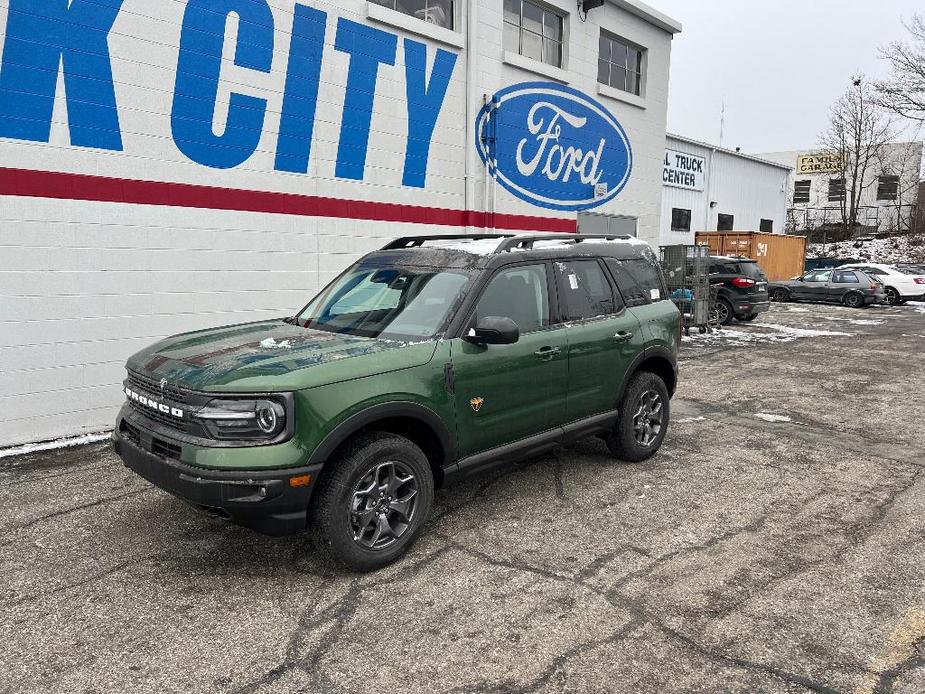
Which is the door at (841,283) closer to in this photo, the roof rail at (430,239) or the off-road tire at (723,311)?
the off-road tire at (723,311)

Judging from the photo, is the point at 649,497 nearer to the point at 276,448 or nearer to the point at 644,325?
the point at 644,325

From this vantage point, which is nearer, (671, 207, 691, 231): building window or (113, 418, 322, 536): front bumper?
(113, 418, 322, 536): front bumper

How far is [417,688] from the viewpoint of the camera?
8.96ft

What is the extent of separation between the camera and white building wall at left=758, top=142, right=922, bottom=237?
152ft

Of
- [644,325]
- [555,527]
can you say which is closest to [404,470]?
[555,527]

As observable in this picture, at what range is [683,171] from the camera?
25.0m

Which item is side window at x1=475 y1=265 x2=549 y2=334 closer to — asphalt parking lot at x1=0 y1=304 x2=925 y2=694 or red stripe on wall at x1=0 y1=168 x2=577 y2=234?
asphalt parking lot at x1=0 y1=304 x2=925 y2=694

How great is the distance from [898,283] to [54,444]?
25.9 meters

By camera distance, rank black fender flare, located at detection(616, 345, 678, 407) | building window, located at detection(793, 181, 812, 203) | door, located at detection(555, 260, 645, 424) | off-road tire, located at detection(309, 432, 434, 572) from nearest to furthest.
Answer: off-road tire, located at detection(309, 432, 434, 572), door, located at detection(555, 260, 645, 424), black fender flare, located at detection(616, 345, 678, 407), building window, located at detection(793, 181, 812, 203)

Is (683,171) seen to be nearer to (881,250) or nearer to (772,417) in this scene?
(772,417)

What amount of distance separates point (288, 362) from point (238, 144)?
4.90 meters

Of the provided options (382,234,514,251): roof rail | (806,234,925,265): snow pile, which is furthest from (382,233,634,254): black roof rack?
(806,234,925,265): snow pile

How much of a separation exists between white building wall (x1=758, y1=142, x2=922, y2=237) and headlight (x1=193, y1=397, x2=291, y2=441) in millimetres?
48745

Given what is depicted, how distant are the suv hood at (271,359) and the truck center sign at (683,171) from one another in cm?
2243
